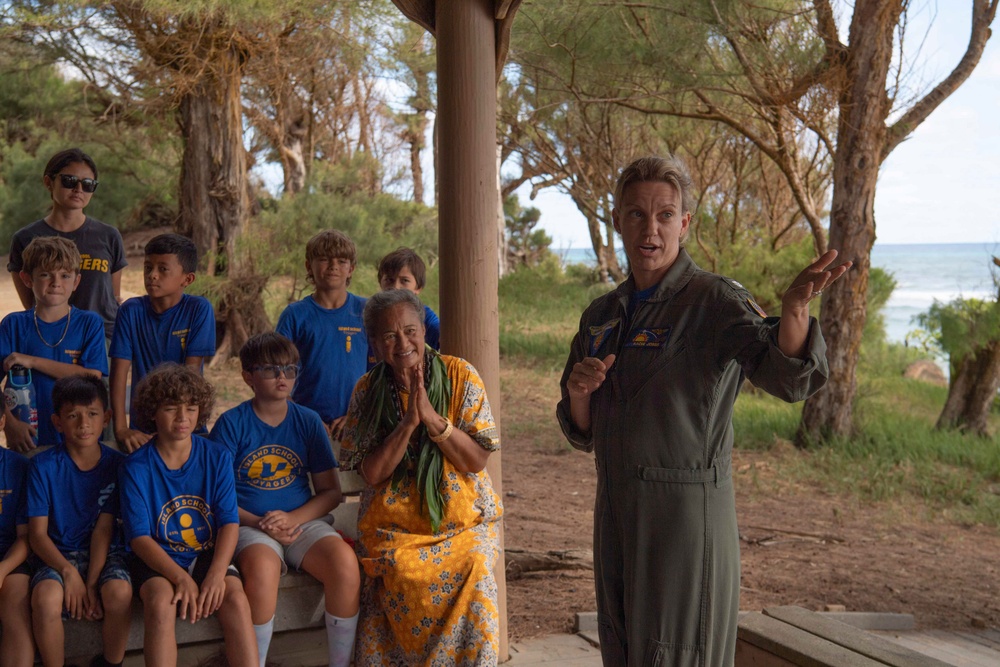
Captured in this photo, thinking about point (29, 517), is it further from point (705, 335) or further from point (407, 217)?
point (407, 217)

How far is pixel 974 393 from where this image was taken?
27.2 ft

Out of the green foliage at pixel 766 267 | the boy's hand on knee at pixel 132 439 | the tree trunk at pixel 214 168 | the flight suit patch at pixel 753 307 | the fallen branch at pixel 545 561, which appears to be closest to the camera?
the flight suit patch at pixel 753 307

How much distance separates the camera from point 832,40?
698 centimetres

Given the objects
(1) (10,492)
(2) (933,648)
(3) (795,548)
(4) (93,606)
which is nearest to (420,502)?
(4) (93,606)

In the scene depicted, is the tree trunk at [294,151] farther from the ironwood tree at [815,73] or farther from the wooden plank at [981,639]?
the wooden plank at [981,639]

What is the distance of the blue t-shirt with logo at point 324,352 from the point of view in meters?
3.54

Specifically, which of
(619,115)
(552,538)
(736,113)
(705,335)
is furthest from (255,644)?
(619,115)

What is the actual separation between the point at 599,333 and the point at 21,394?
2140 millimetres

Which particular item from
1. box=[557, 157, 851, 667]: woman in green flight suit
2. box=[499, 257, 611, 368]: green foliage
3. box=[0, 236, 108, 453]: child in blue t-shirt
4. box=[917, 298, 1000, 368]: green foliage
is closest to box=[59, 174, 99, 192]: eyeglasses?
box=[0, 236, 108, 453]: child in blue t-shirt

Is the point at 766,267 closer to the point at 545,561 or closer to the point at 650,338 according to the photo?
the point at 545,561

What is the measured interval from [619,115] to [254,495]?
8.98 meters

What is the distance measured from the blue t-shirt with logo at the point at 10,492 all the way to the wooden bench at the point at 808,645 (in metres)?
2.18

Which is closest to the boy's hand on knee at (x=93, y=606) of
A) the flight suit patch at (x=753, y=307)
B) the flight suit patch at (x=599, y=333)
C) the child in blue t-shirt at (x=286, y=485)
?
the child in blue t-shirt at (x=286, y=485)

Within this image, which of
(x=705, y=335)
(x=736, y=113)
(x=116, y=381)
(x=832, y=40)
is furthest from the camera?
(x=736, y=113)
